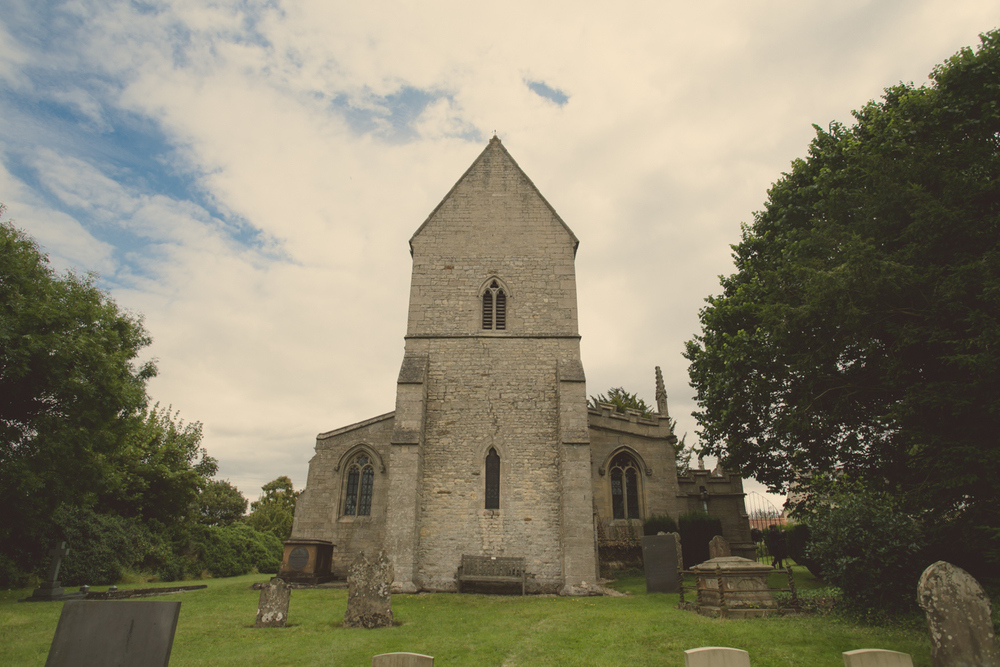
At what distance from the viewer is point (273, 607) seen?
9.72 metres

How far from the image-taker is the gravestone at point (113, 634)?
15.8 ft

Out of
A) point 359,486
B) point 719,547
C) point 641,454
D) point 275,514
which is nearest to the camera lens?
point 719,547

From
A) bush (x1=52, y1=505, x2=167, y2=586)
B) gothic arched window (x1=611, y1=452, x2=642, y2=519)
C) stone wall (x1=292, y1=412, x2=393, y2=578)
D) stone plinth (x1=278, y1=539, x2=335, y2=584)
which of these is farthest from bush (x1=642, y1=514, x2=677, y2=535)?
bush (x1=52, y1=505, x2=167, y2=586)

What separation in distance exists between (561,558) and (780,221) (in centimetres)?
1076

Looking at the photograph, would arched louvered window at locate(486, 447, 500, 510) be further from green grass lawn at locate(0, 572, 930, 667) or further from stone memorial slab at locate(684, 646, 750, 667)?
stone memorial slab at locate(684, 646, 750, 667)

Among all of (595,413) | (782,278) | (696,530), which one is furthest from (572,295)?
(696,530)

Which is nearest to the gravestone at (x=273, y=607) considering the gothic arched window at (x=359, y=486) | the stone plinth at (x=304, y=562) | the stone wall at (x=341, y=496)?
the stone plinth at (x=304, y=562)

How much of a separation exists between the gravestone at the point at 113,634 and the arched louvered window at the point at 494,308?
1308 centimetres

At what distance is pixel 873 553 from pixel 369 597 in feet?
29.4

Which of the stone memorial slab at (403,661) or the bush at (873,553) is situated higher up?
the bush at (873,553)

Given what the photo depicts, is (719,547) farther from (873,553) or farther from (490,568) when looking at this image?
(490,568)

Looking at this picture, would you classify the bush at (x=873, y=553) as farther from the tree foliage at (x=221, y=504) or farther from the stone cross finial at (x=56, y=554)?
the tree foliage at (x=221, y=504)

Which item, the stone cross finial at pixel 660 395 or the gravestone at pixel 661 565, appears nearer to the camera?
the gravestone at pixel 661 565

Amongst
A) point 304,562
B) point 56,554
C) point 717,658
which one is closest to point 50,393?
point 56,554
